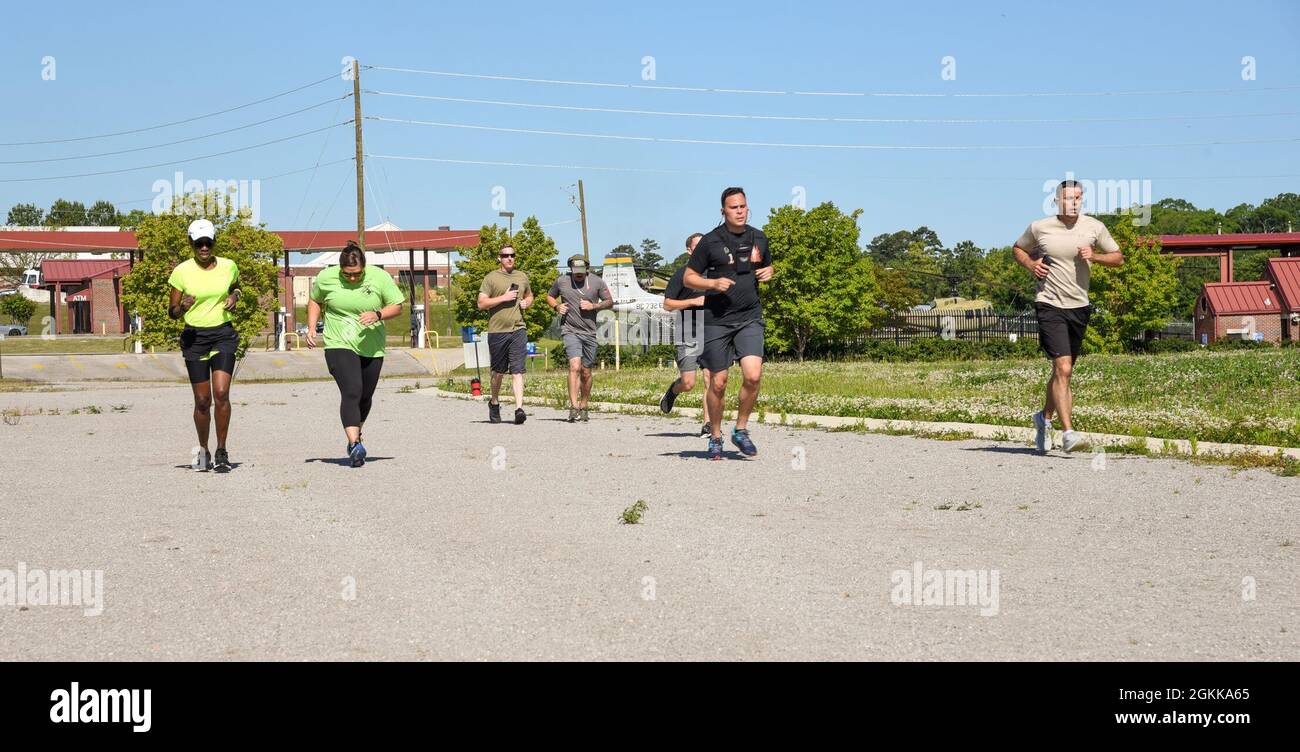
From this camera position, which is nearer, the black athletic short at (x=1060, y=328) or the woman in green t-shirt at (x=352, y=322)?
the black athletic short at (x=1060, y=328)

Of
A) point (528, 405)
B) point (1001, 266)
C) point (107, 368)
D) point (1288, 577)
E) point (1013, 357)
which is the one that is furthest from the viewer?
point (1001, 266)

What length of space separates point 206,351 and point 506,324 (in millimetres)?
5742

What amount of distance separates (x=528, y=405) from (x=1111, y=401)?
27.3 ft

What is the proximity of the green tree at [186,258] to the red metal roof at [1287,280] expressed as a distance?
59.9m

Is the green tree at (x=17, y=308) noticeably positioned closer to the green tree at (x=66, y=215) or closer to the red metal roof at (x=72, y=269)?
the red metal roof at (x=72, y=269)

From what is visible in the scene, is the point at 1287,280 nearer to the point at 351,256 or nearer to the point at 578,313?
the point at 578,313

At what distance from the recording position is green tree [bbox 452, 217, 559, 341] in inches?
2260

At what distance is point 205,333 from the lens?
36.4 ft

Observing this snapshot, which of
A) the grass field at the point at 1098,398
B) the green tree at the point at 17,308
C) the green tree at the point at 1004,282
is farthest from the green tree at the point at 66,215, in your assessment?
the grass field at the point at 1098,398

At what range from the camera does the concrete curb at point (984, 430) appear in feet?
34.4

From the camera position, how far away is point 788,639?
4910mm

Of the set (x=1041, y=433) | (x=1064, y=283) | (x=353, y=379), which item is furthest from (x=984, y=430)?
(x=353, y=379)
